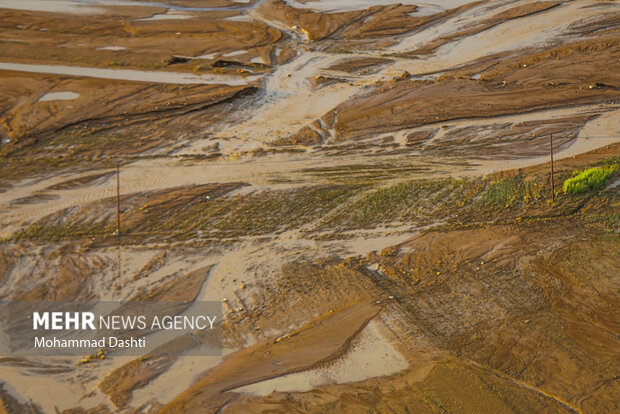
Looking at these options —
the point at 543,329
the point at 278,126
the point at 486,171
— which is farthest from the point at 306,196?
the point at 543,329

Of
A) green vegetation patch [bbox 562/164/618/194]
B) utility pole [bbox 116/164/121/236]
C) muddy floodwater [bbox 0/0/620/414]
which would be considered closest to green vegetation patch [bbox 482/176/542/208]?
muddy floodwater [bbox 0/0/620/414]

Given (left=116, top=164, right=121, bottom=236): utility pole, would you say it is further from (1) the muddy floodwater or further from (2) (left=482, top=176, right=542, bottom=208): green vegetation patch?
(2) (left=482, top=176, right=542, bottom=208): green vegetation patch

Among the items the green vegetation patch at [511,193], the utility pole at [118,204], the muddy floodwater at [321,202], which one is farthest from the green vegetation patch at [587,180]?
the utility pole at [118,204]

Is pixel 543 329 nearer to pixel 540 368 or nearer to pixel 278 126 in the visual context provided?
pixel 540 368

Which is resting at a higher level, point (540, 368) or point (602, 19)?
point (602, 19)

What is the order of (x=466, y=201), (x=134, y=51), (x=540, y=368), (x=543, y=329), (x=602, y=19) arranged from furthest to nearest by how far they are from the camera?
1. (x=602, y=19)
2. (x=134, y=51)
3. (x=466, y=201)
4. (x=543, y=329)
5. (x=540, y=368)

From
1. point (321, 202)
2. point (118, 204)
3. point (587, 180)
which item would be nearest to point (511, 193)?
point (587, 180)

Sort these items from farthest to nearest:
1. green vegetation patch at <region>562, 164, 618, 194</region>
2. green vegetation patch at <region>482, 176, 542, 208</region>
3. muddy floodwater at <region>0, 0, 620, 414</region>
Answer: green vegetation patch at <region>562, 164, 618, 194</region>
green vegetation patch at <region>482, 176, 542, 208</region>
muddy floodwater at <region>0, 0, 620, 414</region>

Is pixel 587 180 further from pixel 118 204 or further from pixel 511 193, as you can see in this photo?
pixel 118 204
